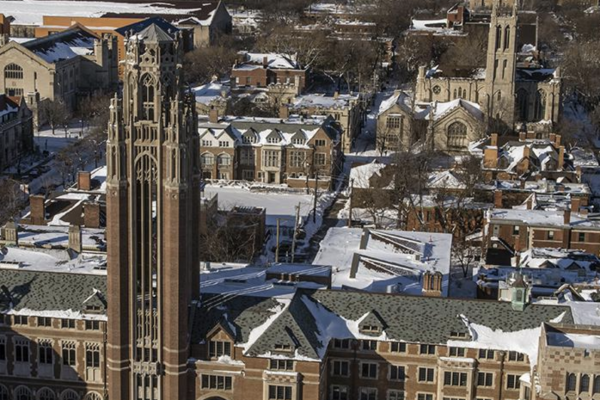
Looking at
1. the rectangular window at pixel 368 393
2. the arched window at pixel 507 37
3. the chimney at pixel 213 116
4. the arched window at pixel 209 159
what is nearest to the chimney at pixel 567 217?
the rectangular window at pixel 368 393

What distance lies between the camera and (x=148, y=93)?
61.2 meters

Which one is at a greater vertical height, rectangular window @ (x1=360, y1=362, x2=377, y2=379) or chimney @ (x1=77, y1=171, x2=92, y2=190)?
chimney @ (x1=77, y1=171, x2=92, y2=190)

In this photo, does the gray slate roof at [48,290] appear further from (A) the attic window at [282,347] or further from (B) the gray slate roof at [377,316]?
(A) the attic window at [282,347]

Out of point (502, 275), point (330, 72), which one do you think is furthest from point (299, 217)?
point (330, 72)

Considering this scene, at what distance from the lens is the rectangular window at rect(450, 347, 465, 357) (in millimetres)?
64438

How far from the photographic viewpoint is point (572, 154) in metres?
133

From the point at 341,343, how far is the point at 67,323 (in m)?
15.5

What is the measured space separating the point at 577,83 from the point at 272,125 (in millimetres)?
71358

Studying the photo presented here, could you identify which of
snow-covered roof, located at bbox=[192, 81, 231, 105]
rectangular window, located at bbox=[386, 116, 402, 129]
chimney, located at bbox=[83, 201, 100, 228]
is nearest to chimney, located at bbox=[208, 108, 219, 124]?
snow-covered roof, located at bbox=[192, 81, 231, 105]

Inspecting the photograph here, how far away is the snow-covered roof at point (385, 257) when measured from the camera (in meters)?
77.9

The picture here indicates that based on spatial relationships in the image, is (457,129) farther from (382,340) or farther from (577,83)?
(382,340)

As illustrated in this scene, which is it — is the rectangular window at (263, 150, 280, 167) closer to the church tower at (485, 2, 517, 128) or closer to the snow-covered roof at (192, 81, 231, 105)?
the snow-covered roof at (192, 81, 231, 105)

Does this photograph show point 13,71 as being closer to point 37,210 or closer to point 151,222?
point 37,210

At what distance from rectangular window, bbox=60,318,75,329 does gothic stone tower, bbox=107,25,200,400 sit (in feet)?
9.95
